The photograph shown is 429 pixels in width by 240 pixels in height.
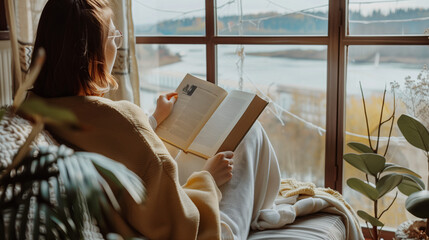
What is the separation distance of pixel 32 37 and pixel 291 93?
3.84 feet

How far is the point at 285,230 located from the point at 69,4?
0.98 m

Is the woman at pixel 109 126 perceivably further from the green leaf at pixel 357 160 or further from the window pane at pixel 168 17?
the window pane at pixel 168 17

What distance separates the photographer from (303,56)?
7.81 feet

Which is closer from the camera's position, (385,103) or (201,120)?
(201,120)

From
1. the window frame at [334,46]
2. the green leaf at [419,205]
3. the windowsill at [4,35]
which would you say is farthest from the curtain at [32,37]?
the green leaf at [419,205]

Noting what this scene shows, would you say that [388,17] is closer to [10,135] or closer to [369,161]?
[369,161]

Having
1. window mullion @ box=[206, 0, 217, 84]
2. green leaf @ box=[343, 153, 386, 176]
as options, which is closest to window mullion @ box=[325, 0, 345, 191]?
green leaf @ box=[343, 153, 386, 176]

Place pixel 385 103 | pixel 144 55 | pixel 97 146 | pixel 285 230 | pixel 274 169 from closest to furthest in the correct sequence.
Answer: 1. pixel 97 146
2. pixel 285 230
3. pixel 274 169
4. pixel 385 103
5. pixel 144 55

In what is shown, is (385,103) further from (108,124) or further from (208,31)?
(108,124)

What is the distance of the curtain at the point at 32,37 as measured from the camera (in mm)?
2309

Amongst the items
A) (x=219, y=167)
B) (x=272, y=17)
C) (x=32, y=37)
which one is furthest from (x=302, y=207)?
(x=32, y=37)

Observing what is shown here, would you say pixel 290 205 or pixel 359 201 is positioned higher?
pixel 290 205

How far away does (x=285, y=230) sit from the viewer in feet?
5.74

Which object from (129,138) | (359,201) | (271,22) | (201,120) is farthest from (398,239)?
(129,138)
